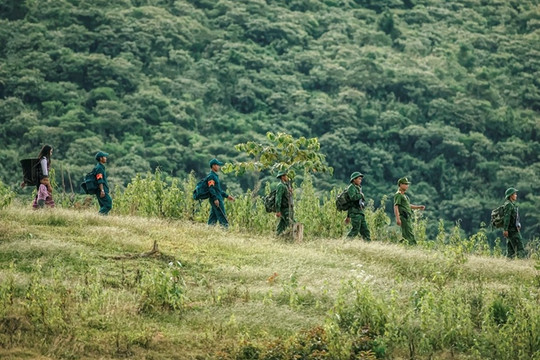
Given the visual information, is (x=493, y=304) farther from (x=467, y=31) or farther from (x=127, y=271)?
(x=467, y=31)

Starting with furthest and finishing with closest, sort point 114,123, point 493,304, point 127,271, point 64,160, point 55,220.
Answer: point 114,123 → point 64,160 → point 55,220 → point 127,271 → point 493,304

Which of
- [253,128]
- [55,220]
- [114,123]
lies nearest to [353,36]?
[253,128]

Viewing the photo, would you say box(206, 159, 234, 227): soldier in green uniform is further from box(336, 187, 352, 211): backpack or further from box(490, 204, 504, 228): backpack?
box(490, 204, 504, 228): backpack

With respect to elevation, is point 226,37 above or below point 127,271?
above

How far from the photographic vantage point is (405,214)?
17.8 meters

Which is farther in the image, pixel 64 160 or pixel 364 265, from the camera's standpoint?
pixel 64 160

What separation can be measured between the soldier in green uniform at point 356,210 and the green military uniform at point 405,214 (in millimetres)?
650

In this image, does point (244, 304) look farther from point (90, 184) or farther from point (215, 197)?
point (90, 184)

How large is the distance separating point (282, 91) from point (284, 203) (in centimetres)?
4780

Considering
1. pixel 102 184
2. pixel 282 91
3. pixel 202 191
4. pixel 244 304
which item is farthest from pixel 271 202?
pixel 282 91

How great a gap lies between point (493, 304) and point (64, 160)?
40.8 m

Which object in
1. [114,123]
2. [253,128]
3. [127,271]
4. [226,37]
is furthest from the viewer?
[226,37]

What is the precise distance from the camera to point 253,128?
2397 inches

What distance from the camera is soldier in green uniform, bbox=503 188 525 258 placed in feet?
58.7
